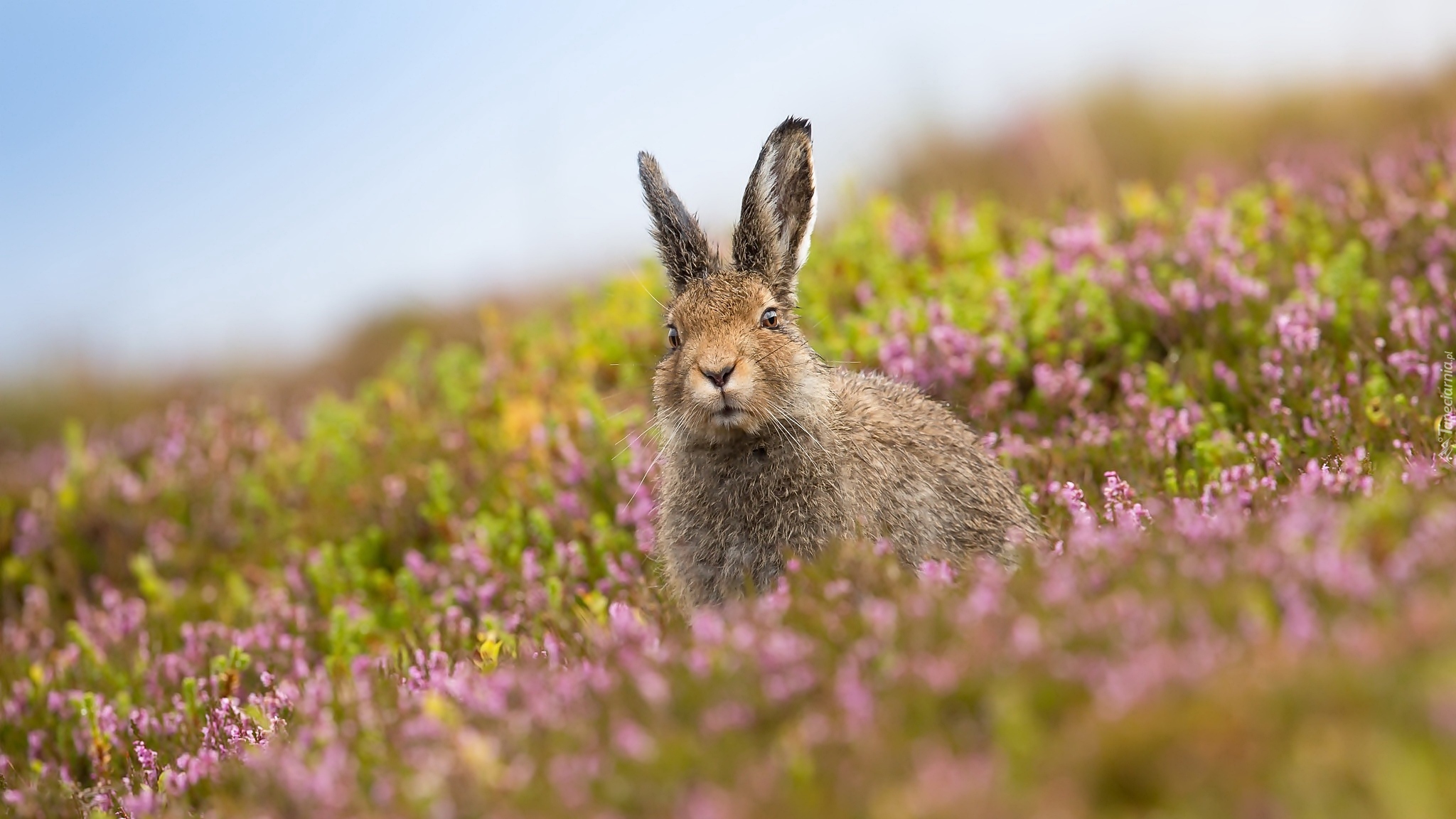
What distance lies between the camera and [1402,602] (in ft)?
9.60

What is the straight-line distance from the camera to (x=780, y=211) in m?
6.50

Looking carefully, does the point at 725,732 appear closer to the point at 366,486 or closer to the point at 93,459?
the point at 366,486

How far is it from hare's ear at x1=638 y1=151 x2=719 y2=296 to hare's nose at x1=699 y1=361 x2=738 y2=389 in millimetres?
Result: 912

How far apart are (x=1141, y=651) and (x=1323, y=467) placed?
10.4 ft

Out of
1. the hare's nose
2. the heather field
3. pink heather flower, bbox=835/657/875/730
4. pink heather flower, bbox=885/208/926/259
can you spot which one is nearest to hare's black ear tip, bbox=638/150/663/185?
the hare's nose

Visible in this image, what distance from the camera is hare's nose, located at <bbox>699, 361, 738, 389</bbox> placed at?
575 centimetres

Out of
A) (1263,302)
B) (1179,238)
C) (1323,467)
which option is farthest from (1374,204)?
(1323,467)

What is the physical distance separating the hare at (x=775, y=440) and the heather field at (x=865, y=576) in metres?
0.49

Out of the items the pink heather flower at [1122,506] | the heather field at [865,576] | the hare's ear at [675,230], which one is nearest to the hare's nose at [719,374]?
the hare's ear at [675,230]

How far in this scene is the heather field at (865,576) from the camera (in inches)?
105

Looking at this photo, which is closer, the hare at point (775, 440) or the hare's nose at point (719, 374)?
the hare's nose at point (719, 374)

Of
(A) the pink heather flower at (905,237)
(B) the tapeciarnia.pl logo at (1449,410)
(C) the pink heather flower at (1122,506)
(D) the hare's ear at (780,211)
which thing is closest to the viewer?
(C) the pink heather flower at (1122,506)

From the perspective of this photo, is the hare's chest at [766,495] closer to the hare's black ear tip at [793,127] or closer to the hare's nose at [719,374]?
the hare's nose at [719,374]

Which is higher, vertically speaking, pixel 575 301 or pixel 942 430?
pixel 575 301
